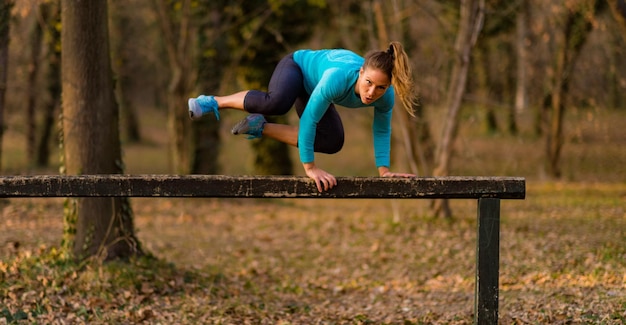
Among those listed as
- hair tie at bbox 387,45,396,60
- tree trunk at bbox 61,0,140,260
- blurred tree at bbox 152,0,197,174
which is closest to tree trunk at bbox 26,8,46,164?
blurred tree at bbox 152,0,197,174

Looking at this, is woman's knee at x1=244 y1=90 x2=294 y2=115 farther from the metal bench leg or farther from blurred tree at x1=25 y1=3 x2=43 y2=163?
blurred tree at x1=25 y1=3 x2=43 y2=163

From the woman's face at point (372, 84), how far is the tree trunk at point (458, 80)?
665 centimetres

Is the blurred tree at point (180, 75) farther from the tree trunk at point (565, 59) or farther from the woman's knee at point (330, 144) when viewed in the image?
the woman's knee at point (330, 144)

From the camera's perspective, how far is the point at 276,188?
4926mm

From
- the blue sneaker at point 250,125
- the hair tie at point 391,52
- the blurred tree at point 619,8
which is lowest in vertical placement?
the blue sneaker at point 250,125

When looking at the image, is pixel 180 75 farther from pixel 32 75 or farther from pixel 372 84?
pixel 372 84

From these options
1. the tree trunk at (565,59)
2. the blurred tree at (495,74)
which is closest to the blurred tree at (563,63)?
the tree trunk at (565,59)

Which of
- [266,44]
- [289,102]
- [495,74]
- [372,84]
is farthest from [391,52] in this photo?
[495,74]

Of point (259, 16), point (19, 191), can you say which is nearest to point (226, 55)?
point (259, 16)

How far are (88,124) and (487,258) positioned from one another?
157 inches

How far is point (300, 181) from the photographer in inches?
193

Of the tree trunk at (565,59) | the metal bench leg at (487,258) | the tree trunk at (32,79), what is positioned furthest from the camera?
the tree trunk at (565,59)

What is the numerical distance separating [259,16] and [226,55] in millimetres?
1077

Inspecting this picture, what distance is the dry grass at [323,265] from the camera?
6227 millimetres
